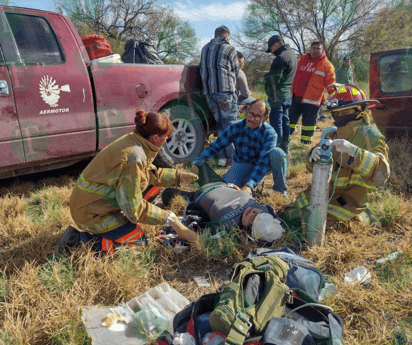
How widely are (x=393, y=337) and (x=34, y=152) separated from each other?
344 cm

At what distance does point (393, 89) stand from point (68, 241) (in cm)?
502

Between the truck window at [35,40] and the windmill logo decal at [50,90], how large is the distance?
0.19 metres

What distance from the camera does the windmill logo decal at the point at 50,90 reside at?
3354 millimetres

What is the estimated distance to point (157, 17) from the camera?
2227 centimetres

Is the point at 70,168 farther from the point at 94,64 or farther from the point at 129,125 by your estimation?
the point at 94,64

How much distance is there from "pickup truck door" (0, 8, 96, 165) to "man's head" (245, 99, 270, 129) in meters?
1.79

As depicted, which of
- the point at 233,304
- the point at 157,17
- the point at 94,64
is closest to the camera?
the point at 233,304

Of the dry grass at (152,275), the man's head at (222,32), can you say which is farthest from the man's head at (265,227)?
the man's head at (222,32)

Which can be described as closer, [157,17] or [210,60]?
[210,60]

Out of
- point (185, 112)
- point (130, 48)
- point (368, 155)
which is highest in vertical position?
point (130, 48)

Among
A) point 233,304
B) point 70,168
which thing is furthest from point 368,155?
point 70,168

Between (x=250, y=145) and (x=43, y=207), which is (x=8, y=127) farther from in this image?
(x=250, y=145)

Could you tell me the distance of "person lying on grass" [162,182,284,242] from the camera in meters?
2.64

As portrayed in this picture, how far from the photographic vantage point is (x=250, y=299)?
5.69 feet
